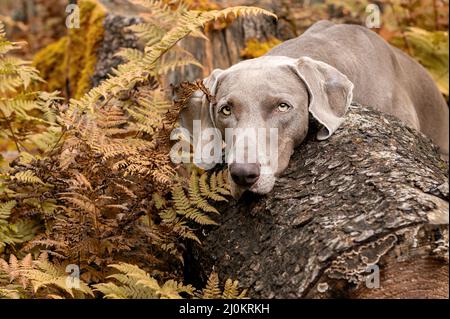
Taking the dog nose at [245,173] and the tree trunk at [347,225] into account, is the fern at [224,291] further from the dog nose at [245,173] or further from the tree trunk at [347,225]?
the dog nose at [245,173]

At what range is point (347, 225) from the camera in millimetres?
3412

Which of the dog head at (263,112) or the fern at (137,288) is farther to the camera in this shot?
the dog head at (263,112)

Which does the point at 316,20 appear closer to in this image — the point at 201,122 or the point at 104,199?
the point at 201,122

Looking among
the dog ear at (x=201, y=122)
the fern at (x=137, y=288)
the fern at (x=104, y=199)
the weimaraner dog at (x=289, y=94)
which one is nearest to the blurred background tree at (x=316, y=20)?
the weimaraner dog at (x=289, y=94)

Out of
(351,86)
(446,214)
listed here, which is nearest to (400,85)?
(351,86)

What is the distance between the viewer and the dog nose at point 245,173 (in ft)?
12.6

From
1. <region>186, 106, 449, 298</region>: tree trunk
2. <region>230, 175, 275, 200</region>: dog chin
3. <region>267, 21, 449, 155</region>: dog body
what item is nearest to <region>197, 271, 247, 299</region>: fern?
<region>186, 106, 449, 298</region>: tree trunk

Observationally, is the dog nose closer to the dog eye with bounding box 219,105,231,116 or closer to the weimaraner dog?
the weimaraner dog

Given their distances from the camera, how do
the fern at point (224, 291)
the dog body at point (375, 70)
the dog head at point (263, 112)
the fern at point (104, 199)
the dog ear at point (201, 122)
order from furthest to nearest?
the dog body at point (375, 70)
the dog ear at point (201, 122)
the fern at point (104, 199)
the dog head at point (263, 112)
the fern at point (224, 291)

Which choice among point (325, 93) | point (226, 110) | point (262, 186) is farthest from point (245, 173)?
point (325, 93)

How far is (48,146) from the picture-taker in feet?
16.4

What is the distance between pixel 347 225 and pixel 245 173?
70cm
